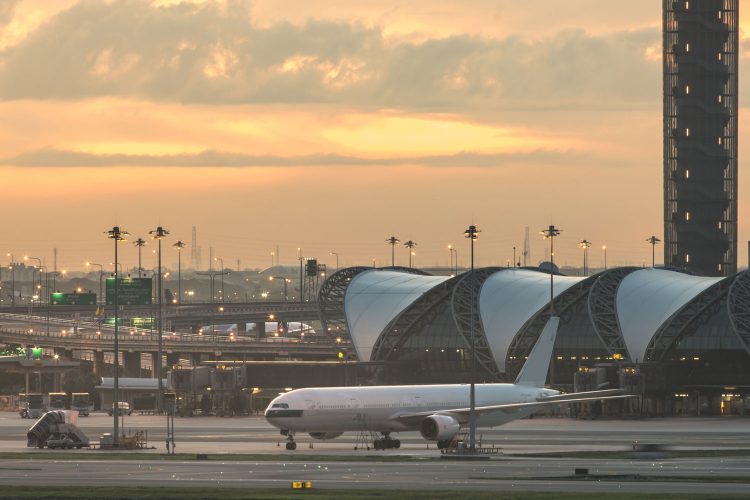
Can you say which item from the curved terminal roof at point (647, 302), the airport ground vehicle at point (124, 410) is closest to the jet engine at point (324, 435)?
the curved terminal roof at point (647, 302)

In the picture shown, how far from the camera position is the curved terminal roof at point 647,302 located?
160375 mm

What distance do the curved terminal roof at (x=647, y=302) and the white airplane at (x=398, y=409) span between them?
5324 centimetres

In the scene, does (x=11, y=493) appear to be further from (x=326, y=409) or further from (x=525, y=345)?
(x=525, y=345)

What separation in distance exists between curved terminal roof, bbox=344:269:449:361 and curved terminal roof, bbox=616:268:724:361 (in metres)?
25.3

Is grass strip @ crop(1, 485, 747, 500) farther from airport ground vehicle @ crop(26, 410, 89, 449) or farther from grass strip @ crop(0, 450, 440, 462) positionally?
airport ground vehicle @ crop(26, 410, 89, 449)

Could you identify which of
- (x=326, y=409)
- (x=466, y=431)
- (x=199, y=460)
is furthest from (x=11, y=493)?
(x=466, y=431)

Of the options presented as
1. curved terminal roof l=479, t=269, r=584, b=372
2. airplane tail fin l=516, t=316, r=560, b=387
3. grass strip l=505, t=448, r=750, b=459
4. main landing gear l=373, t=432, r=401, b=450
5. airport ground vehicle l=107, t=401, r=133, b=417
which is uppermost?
curved terminal roof l=479, t=269, r=584, b=372

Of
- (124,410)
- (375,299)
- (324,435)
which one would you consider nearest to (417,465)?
(324,435)

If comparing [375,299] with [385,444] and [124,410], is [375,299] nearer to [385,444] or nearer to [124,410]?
[124,410]

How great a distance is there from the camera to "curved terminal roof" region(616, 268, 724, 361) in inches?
6314

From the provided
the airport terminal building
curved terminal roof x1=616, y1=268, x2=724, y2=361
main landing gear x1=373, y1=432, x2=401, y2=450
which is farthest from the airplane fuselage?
curved terminal roof x1=616, y1=268, x2=724, y2=361

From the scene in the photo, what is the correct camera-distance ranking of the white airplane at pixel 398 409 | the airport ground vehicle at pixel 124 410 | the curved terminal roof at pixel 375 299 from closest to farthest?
the white airplane at pixel 398 409 → the airport ground vehicle at pixel 124 410 → the curved terminal roof at pixel 375 299

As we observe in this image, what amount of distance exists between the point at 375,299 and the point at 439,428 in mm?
86033

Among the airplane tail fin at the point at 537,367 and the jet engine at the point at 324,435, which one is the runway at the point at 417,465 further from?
the airplane tail fin at the point at 537,367
